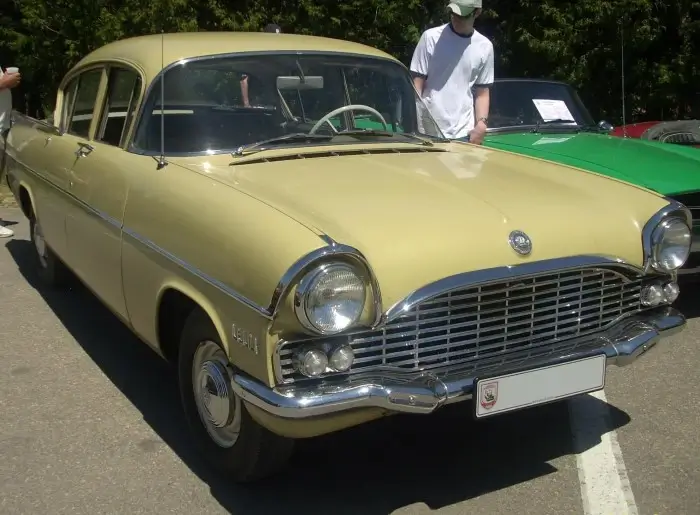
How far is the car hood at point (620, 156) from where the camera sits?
4.77 meters

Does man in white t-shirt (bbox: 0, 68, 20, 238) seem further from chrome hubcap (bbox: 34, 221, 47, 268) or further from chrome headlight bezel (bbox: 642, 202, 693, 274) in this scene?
chrome headlight bezel (bbox: 642, 202, 693, 274)

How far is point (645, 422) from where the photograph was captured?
371cm

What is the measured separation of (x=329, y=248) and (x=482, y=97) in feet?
11.0

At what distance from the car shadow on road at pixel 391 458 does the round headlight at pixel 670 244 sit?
82 centimetres

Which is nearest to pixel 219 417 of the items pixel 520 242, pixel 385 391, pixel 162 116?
pixel 385 391

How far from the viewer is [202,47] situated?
397cm

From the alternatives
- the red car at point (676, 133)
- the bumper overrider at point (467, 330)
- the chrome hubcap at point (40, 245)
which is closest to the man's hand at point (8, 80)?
the chrome hubcap at point (40, 245)

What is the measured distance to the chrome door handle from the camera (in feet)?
13.8

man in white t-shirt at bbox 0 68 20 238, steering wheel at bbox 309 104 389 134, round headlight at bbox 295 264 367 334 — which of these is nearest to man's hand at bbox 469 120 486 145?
steering wheel at bbox 309 104 389 134

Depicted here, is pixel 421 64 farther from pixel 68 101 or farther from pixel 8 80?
pixel 8 80

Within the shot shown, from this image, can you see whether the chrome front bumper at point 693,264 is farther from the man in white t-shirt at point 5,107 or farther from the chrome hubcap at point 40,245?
the man in white t-shirt at point 5,107

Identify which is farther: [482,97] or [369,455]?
[482,97]

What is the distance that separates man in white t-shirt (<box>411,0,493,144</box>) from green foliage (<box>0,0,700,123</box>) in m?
5.25

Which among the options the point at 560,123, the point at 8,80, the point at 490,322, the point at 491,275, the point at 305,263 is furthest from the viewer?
the point at 8,80
